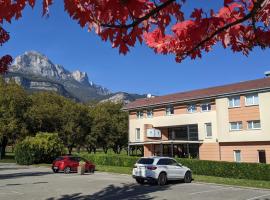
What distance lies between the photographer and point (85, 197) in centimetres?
1691

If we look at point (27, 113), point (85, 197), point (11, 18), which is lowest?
point (85, 197)

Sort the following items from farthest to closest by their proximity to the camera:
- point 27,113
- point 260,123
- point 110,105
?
point 110,105, point 27,113, point 260,123

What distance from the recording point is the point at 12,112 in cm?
5756

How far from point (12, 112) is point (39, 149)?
45.1ft

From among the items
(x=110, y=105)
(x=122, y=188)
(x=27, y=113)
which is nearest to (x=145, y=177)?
(x=122, y=188)

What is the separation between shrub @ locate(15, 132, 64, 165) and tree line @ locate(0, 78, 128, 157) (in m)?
9.48

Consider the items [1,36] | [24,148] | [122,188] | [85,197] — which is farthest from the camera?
[24,148]

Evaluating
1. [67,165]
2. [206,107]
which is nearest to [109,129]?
[206,107]

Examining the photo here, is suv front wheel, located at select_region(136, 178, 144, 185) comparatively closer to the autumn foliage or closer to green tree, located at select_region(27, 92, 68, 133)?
the autumn foliage

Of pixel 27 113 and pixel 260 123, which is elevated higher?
pixel 27 113

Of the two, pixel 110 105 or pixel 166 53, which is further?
pixel 110 105

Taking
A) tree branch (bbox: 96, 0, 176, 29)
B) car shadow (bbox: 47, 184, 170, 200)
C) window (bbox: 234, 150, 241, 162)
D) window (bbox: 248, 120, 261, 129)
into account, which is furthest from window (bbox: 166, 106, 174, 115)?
tree branch (bbox: 96, 0, 176, 29)

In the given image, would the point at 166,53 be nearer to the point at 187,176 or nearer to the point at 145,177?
the point at 145,177

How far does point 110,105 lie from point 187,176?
57.2 metres
